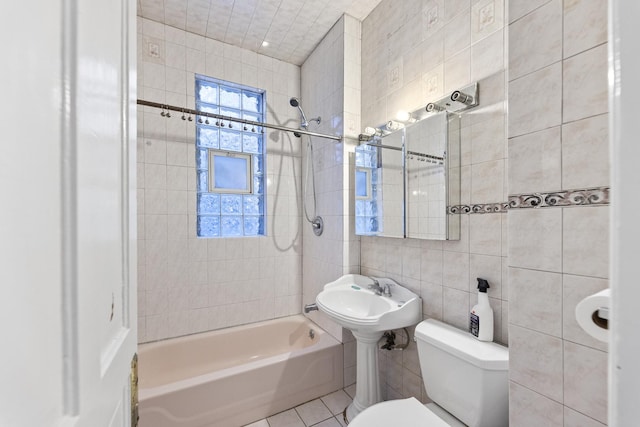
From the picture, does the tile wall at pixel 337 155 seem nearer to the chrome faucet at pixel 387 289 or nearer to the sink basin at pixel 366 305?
the sink basin at pixel 366 305

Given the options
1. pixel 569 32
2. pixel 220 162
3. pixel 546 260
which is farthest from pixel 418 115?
pixel 220 162

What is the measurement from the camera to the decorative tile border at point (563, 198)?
620mm

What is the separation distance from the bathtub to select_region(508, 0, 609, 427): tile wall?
1346mm

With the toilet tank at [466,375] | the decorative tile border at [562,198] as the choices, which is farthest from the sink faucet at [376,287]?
the decorative tile border at [562,198]

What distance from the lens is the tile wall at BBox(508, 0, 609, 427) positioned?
625 millimetres

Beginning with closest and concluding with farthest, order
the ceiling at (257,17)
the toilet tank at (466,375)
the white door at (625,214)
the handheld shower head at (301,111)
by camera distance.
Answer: the white door at (625,214), the toilet tank at (466,375), the ceiling at (257,17), the handheld shower head at (301,111)

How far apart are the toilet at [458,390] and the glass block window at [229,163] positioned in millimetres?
1667

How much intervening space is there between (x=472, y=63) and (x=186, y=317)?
2.46m

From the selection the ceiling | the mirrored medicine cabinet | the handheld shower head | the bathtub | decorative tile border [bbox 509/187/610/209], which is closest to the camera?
decorative tile border [bbox 509/187/610/209]

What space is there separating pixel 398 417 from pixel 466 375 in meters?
0.31

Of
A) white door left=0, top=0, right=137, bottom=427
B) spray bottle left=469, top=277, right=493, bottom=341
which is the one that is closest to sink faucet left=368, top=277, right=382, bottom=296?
spray bottle left=469, top=277, right=493, bottom=341

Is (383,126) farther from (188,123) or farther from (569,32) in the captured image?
(188,123)

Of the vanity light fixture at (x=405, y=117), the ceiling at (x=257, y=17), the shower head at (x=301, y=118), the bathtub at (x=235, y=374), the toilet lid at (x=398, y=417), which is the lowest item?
the bathtub at (x=235, y=374)

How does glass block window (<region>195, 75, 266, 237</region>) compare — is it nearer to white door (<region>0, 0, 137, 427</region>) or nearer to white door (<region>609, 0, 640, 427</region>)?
white door (<region>0, 0, 137, 427</region>)
